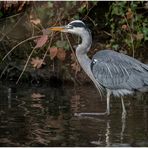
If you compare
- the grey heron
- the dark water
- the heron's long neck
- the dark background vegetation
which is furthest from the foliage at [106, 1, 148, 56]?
the grey heron

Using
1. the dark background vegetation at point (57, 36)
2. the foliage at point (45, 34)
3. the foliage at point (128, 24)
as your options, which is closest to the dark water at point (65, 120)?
the dark background vegetation at point (57, 36)

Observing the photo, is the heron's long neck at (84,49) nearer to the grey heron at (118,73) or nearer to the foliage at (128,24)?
the grey heron at (118,73)

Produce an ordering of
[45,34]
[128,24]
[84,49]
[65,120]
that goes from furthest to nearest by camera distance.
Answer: [128,24]
[45,34]
[84,49]
[65,120]

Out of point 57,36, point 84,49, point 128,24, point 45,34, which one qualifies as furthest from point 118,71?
point 57,36

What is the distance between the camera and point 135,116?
7.93 m

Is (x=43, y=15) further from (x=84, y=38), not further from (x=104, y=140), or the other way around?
(x=104, y=140)

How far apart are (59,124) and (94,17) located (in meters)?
4.75

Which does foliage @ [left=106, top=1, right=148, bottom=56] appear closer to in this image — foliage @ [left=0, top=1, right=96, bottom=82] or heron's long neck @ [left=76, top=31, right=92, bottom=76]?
foliage @ [left=0, top=1, right=96, bottom=82]

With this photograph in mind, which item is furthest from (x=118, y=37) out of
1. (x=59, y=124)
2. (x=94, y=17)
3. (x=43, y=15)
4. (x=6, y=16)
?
(x=59, y=124)

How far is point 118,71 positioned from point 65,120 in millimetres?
1144

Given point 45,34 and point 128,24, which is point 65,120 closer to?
point 45,34

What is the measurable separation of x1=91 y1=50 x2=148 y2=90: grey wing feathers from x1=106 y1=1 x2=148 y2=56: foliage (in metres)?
2.62

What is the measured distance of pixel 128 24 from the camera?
11219 millimetres

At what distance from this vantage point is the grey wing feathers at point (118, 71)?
809 centimetres
